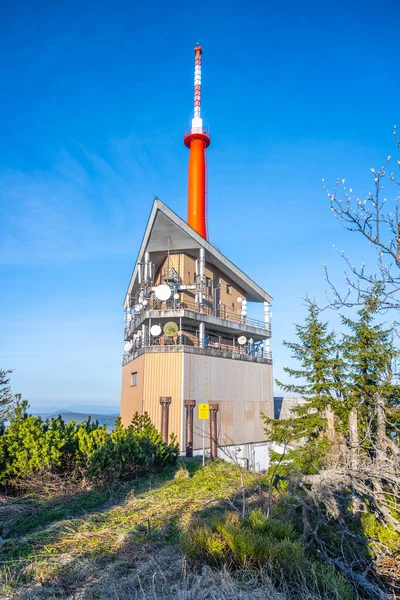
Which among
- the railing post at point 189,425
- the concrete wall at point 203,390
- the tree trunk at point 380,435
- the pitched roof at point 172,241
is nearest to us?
the tree trunk at point 380,435

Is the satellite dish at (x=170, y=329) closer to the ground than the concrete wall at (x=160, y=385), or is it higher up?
higher up

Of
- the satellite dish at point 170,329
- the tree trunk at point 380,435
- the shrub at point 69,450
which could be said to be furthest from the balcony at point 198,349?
the tree trunk at point 380,435

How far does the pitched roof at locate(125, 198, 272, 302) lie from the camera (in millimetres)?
22453

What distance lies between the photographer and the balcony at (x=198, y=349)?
2091cm

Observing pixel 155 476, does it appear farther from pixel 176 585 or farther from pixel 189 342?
pixel 189 342

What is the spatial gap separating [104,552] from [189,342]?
1792 cm

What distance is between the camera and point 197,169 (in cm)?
3284

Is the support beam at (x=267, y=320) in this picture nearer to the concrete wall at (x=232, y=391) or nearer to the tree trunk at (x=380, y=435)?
the concrete wall at (x=232, y=391)

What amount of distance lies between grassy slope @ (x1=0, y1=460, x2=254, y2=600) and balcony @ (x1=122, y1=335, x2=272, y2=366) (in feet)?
36.3

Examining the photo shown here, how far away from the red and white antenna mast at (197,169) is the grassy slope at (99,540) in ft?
76.3

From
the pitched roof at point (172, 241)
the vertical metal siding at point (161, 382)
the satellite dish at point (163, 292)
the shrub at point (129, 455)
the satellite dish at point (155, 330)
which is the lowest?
the shrub at point (129, 455)

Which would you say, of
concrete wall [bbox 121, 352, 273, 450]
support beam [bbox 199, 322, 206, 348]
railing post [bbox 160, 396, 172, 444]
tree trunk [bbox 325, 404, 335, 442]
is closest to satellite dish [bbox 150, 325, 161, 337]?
concrete wall [bbox 121, 352, 273, 450]

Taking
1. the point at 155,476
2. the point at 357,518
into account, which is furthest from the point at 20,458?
the point at 357,518

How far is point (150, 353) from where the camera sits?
69.1ft
